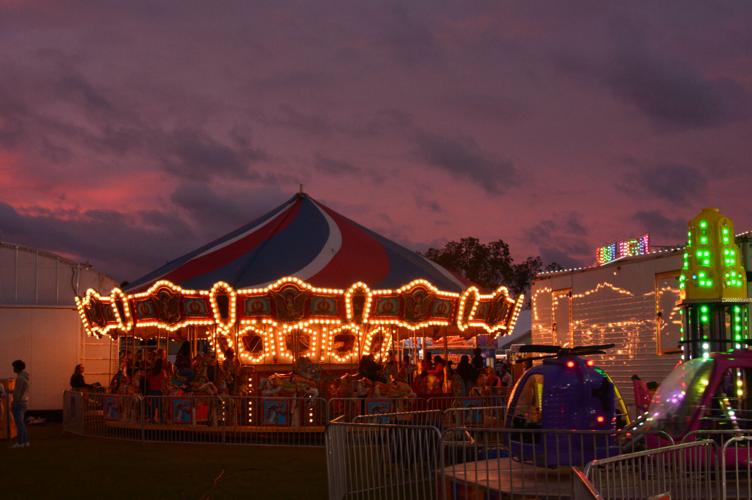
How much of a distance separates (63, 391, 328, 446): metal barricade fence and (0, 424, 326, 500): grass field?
54 centimetres

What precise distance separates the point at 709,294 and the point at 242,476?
5888 millimetres

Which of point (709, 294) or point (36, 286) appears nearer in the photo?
point (709, 294)

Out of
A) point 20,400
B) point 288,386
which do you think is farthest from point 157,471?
point 288,386

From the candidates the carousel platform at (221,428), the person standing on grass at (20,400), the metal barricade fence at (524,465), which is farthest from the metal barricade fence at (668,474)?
the person standing on grass at (20,400)

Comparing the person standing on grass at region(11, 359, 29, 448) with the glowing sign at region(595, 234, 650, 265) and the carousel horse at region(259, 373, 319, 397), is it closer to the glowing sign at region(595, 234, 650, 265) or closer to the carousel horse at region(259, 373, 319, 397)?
the carousel horse at region(259, 373, 319, 397)

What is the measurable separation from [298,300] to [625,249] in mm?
6398

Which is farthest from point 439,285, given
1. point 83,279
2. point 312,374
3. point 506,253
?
point 506,253

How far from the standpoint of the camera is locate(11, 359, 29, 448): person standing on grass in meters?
14.8

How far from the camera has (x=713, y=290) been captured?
9.96 metres

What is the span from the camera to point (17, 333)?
2222 cm

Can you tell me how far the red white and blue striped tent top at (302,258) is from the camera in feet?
59.6

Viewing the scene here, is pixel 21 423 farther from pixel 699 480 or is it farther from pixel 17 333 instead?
pixel 699 480

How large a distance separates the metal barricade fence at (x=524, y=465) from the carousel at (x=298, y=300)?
A: 8733mm

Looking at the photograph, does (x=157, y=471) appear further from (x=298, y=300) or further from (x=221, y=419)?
(x=298, y=300)
